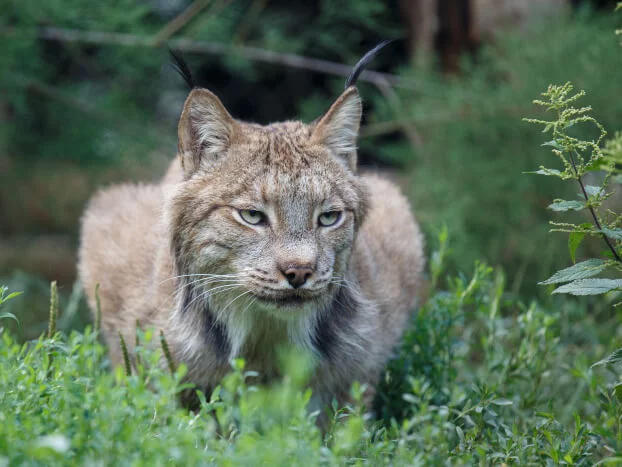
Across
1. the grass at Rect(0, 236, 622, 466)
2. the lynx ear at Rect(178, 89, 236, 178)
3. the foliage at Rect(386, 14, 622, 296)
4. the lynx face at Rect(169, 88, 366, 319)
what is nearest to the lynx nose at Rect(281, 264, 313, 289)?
the lynx face at Rect(169, 88, 366, 319)

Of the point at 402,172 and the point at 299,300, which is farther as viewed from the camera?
the point at 402,172

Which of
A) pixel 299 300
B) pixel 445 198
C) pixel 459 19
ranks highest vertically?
pixel 459 19

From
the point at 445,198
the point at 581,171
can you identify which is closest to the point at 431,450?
the point at 581,171

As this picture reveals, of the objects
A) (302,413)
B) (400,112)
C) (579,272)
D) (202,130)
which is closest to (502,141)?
(400,112)

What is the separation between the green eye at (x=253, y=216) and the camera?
11.4 feet

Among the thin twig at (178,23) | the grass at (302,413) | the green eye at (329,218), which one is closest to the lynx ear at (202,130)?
the green eye at (329,218)

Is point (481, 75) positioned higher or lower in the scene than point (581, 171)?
higher

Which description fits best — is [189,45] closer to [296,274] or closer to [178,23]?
[178,23]

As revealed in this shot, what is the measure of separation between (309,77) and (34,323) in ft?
12.3

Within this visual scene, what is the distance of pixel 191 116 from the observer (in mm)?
3605

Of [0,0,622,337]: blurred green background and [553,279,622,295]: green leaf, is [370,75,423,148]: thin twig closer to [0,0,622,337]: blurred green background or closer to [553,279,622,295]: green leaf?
[0,0,622,337]: blurred green background

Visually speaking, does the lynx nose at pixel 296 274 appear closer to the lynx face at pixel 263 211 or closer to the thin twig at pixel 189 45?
the lynx face at pixel 263 211

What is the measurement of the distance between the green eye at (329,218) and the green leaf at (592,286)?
1133mm

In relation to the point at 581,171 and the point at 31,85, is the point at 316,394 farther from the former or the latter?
the point at 31,85
